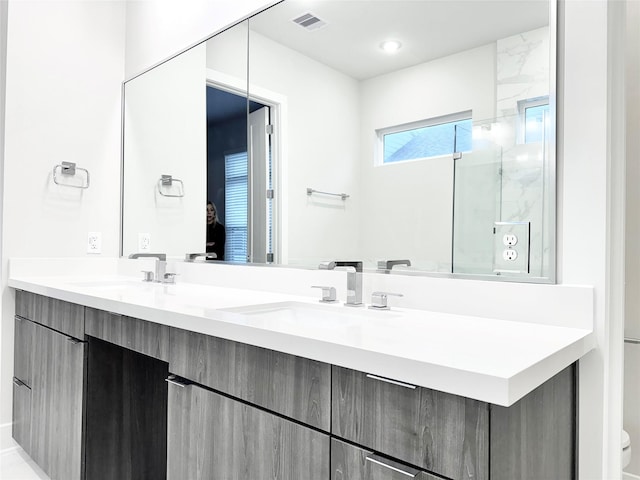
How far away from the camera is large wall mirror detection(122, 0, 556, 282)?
125 cm

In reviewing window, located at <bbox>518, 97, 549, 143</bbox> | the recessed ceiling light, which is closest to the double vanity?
window, located at <bbox>518, 97, 549, 143</bbox>

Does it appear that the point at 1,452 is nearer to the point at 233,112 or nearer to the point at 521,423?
the point at 233,112

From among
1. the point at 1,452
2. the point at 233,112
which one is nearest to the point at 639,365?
the point at 233,112

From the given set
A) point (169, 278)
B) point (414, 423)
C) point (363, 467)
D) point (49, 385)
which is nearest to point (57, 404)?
point (49, 385)

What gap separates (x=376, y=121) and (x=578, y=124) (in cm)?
65

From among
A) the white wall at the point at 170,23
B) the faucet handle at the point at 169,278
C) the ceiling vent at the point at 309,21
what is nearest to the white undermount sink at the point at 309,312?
the faucet handle at the point at 169,278

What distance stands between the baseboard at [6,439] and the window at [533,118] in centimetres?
263

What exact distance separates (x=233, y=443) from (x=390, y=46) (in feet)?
4.22

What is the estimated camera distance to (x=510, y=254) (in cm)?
126

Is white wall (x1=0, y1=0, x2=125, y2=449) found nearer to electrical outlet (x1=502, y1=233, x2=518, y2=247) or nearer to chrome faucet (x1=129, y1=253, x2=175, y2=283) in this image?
chrome faucet (x1=129, y1=253, x2=175, y2=283)

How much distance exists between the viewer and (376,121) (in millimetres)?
1612

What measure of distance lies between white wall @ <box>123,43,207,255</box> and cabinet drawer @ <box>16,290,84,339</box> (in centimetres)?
60

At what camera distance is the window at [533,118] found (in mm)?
1206

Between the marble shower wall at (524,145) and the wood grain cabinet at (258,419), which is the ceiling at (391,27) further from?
the wood grain cabinet at (258,419)
